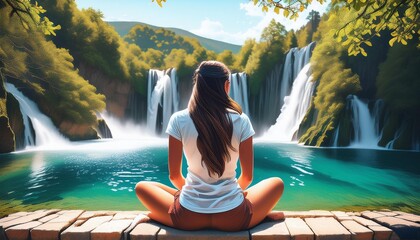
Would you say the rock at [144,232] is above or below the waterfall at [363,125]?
below

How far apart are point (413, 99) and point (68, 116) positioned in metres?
21.4

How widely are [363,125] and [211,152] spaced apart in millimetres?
19810

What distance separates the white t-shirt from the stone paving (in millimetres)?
228

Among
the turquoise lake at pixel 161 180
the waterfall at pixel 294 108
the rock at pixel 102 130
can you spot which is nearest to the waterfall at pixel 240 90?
the waterfall at pixel 294 108

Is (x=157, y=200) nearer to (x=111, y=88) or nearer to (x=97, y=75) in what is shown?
(x=97, y=75)

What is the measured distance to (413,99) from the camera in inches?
687

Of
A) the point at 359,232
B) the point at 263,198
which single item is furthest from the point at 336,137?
the point at 263,198

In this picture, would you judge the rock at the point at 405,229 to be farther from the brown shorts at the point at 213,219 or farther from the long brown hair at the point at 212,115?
the long brown hair at the point at 212,115

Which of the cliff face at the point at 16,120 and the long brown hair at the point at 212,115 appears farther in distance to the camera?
the cliff face at the point at 16,120

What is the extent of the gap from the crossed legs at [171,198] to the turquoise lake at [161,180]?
3.64 meters

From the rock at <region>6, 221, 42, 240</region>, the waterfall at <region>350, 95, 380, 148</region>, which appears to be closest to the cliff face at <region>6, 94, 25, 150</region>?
→ the rock at <region>6, 221, 42, 240</region>

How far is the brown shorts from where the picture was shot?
2316 millimetres

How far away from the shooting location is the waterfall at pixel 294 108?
2356 cm

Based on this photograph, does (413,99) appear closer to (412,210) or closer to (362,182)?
(362,182)
